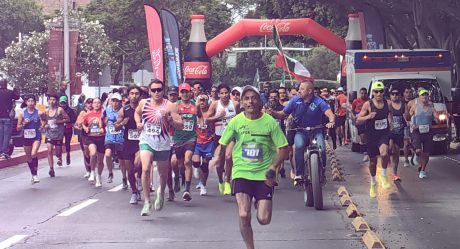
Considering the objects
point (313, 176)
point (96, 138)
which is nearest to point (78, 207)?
point (96, 138)

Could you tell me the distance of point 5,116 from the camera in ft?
62.1

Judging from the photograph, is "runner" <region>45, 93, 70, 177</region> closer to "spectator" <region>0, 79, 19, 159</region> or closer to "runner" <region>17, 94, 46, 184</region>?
"runner" <region>17, 94, 46, 184</region>

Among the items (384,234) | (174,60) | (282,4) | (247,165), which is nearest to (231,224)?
(384,234)

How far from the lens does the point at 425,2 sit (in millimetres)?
26312

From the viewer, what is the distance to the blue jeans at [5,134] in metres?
19.0

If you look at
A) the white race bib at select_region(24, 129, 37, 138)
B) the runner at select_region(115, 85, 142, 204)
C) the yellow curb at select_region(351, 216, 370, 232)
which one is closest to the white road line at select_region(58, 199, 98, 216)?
the runner at select_region(115, 85, 142, 204)

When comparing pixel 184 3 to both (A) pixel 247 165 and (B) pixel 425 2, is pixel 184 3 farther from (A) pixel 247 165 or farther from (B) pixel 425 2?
(A) pixel 247 165

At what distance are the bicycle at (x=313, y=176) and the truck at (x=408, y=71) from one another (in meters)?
9.31

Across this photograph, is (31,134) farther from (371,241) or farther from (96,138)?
(371,241)

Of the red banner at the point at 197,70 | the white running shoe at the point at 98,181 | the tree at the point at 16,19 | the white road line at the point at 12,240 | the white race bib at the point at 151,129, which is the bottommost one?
the white road line at the point at 12,240

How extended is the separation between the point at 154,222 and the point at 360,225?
8.67 ft

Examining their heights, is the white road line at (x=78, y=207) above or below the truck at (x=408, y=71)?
below

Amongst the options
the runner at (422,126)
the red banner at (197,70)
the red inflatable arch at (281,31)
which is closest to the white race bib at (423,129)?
the runner at (422,126)

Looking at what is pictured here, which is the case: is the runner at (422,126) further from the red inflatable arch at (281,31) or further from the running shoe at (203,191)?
the red inflatable arch at (281,31)
